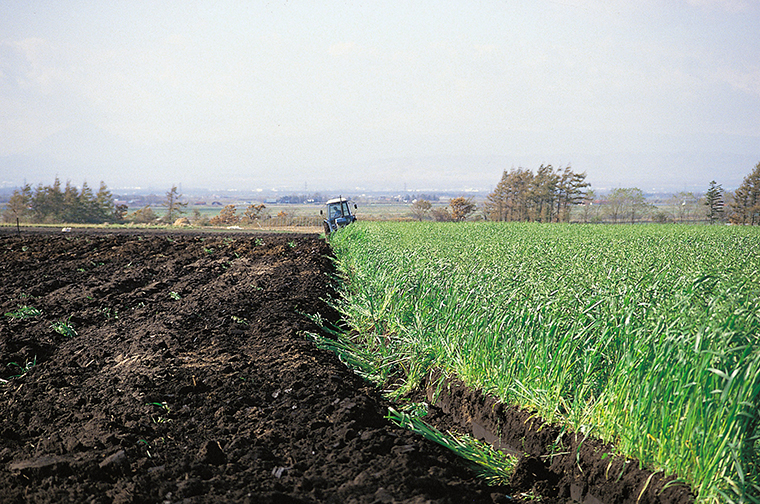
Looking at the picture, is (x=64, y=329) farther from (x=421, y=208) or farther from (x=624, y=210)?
(x=624, y=210)

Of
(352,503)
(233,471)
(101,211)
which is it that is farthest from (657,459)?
(101,211)

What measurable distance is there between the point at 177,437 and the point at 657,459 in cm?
294

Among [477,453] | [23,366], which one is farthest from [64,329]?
[477,453]

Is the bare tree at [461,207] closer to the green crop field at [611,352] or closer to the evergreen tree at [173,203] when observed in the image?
the evergreen tree at [173,203]

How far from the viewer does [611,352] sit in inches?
130

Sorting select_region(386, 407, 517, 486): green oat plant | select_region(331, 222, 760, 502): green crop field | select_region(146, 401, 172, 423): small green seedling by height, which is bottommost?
select_region(386, 407, 517, 486): green oat plant

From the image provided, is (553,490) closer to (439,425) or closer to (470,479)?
(470,479)

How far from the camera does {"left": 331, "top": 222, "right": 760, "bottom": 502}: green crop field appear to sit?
2387 mm

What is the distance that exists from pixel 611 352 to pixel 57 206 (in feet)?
230

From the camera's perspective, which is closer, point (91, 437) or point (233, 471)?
point (233, 471)

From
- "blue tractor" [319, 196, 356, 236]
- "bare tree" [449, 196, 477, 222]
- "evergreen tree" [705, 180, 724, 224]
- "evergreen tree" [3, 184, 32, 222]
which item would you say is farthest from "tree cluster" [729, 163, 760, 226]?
"evergreen tree" [3, 184, 32, 222]

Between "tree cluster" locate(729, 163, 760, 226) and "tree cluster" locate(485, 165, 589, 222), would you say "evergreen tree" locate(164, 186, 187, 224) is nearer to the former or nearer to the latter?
"tree cluster" locate(485, 165, 589, 222)

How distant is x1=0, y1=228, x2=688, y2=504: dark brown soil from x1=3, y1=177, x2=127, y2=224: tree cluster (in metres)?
58.6

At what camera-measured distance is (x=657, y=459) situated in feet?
8.77
